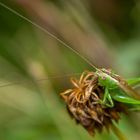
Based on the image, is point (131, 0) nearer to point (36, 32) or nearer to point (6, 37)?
point (36, 32)

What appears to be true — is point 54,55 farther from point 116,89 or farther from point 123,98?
point 123,98

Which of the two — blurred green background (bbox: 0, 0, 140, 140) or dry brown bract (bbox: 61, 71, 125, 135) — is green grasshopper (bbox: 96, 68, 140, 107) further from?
blurred green background (bbox: 0, 0, 140, 140)

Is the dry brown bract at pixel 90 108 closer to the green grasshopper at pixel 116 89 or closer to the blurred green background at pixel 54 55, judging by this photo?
the green grasshopper at pixel 116 89

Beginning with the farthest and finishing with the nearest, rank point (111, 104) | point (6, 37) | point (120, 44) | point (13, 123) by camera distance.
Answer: point (120, 44), point (6, 37), point (13, 123), point (111, 104)

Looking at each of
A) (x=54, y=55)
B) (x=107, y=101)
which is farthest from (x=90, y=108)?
(x=54, y=55)

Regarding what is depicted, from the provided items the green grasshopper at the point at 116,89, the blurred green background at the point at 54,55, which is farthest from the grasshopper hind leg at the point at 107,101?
the blurred green background at the point at 54,55

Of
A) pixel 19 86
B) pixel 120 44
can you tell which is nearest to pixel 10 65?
pixel 19 86
